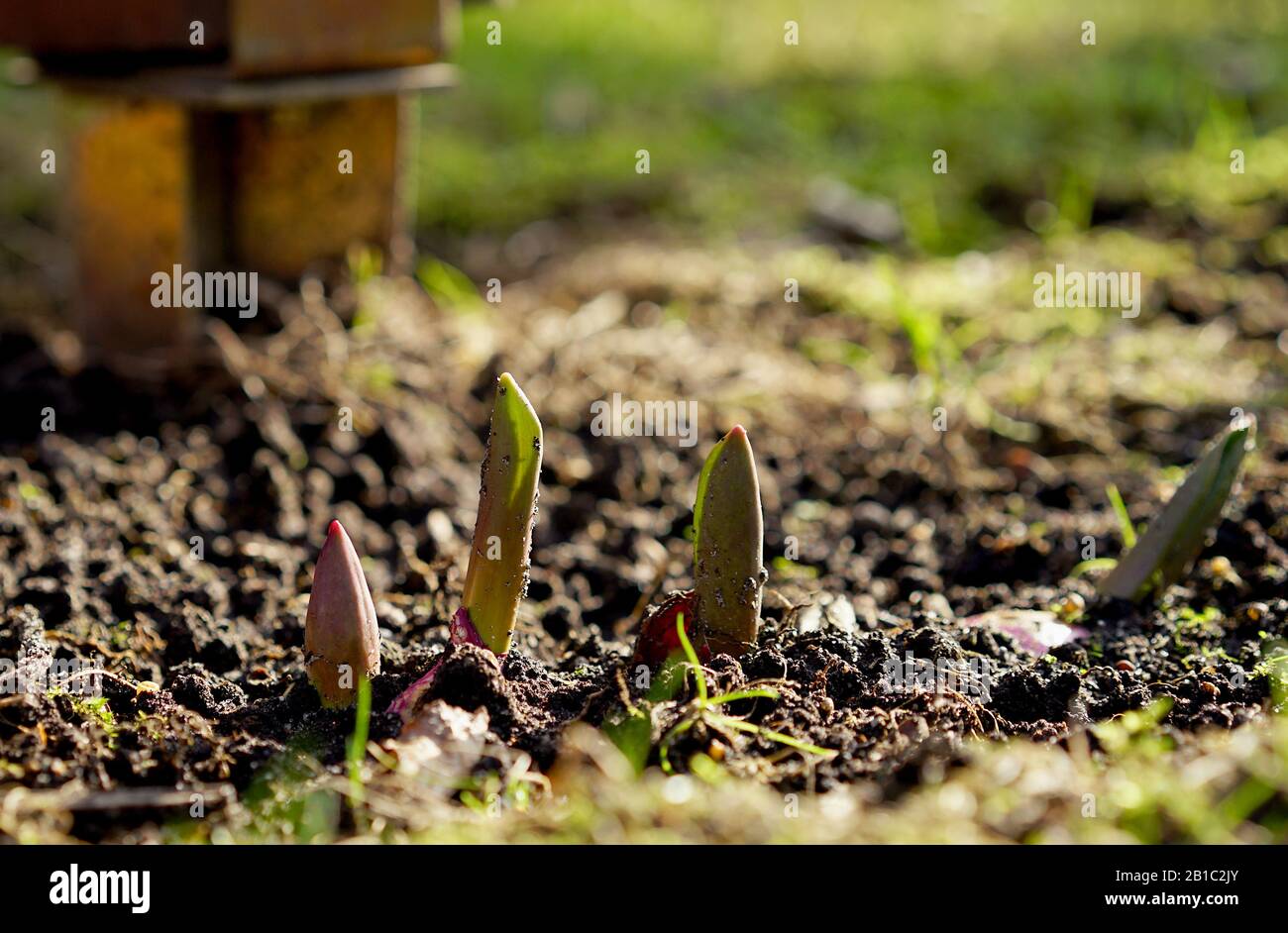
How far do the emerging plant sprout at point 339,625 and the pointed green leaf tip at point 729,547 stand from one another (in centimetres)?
46

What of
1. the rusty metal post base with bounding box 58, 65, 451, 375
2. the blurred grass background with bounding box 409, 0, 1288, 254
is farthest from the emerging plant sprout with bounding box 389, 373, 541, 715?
the blurred grass background with bounding box 409, 0, 1288, 254

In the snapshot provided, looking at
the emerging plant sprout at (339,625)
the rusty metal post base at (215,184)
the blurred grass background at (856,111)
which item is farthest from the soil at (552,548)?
the blurred grass background at (856,111)

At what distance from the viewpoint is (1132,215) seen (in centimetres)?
484

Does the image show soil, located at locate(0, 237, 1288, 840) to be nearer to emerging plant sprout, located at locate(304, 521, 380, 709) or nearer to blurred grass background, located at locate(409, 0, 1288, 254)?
emerging plant sprout, located at locate(304, 521, 380, 709)

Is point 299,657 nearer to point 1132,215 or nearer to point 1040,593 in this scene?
point 1040,593

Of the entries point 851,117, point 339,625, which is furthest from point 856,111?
point 339,625

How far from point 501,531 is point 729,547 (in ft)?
1.03

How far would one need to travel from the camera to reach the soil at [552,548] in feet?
6.14

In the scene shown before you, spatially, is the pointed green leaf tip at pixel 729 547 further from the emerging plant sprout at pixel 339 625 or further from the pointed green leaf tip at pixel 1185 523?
the pointed green leaf tip at pixel 1185 523

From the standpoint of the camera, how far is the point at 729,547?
1.93 m

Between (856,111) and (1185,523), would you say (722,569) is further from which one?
(856,111)

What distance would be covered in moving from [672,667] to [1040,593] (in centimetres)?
89
